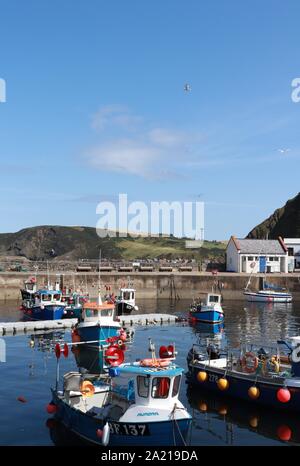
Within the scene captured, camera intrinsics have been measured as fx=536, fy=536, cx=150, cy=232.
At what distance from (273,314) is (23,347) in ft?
119

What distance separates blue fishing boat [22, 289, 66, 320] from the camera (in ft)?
191

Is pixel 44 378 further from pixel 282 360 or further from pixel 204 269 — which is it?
pixel 204 269

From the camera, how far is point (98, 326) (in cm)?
4053

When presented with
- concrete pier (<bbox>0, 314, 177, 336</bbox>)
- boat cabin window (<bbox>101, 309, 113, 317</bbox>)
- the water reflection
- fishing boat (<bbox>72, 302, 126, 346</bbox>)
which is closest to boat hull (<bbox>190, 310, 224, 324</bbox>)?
concrete pier (<bbox>0, 314, 177, 336</bbox>)

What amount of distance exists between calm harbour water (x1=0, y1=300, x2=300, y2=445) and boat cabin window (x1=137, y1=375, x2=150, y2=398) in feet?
12.0

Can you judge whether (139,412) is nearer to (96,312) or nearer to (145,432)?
(145,432)

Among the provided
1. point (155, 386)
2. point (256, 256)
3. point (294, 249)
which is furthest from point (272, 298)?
point (155, 386)

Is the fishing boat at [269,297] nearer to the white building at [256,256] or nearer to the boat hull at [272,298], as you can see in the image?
the boat hull at [272,298]

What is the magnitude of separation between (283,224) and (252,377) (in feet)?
408

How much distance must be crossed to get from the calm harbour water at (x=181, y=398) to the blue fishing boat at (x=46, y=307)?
8109 mm

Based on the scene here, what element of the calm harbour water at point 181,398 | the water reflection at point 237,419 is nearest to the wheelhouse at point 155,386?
the calm harbour water at point 181,398

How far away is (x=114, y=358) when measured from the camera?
2444 centimetres
